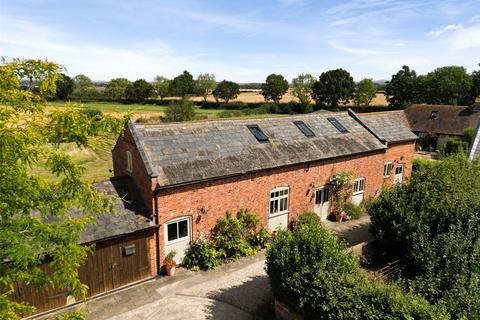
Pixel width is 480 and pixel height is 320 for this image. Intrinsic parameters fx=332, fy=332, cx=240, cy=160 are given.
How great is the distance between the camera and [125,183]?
48.3ft

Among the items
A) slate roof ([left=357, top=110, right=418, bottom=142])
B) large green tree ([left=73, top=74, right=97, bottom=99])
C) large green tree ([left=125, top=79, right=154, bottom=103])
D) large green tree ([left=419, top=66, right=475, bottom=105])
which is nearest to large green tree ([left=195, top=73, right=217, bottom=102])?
large green tree ([left=125, top=79, right=154, bottom=103])

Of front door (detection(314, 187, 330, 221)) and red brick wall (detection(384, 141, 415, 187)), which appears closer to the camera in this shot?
front door (detection(314, 187, 330, 221))

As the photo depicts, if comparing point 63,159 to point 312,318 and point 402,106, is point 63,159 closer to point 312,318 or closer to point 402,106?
point 312,318

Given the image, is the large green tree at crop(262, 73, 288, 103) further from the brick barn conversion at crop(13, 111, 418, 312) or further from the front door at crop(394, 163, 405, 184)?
the brick barn conversion at crop(13, 111, 418, 312)

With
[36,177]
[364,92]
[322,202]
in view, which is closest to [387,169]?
[322,202]

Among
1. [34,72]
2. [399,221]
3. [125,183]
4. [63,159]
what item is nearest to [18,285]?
[125,183]

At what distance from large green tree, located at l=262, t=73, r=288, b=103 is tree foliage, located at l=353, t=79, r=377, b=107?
75.8 ft

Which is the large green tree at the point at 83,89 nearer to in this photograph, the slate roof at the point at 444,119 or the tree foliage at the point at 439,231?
the slate roof at the point at 444,119

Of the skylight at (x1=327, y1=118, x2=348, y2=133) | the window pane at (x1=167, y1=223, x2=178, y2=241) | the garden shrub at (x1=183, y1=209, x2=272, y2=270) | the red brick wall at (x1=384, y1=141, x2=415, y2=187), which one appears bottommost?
the garden shrub at (x1=183, y1=209, x2=272, y2=270)

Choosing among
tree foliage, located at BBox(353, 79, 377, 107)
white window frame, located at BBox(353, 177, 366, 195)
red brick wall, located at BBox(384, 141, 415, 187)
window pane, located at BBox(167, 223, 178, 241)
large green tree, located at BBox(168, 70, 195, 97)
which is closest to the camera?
window pane, located at BBox(167, 223, 178, 241)

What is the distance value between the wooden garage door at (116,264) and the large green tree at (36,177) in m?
6.46

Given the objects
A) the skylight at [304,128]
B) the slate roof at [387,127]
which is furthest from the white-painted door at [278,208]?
the slate roof at [387,127]

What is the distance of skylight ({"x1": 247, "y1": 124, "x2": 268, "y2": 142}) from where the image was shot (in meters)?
18.0

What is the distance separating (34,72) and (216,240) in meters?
10.9
